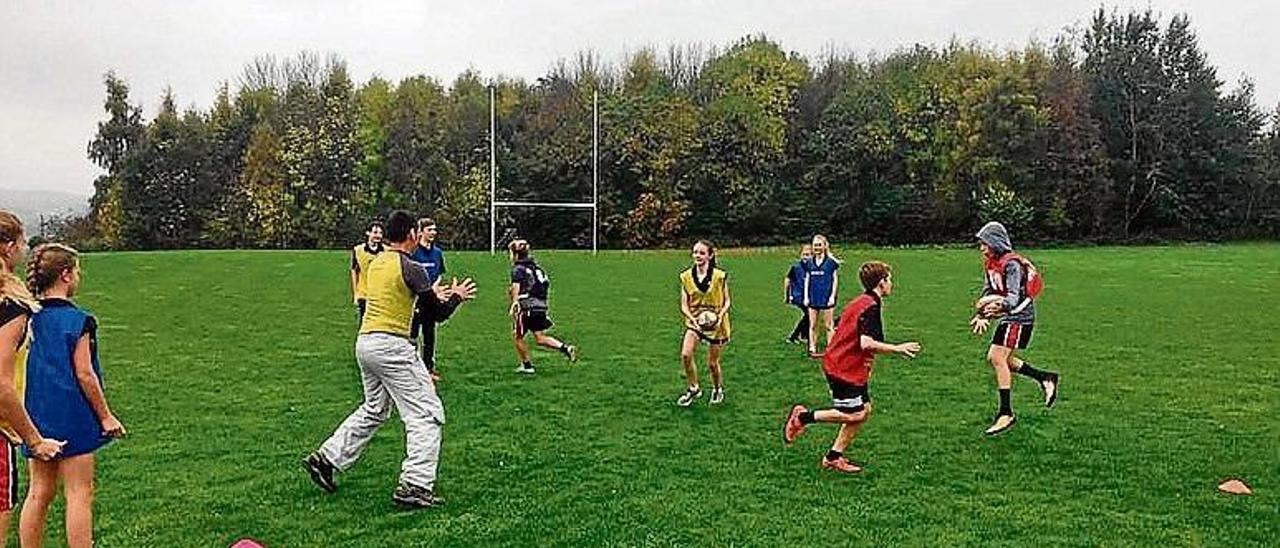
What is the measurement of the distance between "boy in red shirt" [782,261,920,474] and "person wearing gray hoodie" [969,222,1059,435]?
1.47 m

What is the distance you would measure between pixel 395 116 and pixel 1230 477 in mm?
59856

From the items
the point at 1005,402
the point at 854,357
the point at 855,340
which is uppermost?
the point at 855,340

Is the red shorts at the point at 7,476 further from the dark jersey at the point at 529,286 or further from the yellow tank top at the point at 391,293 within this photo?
the dark jersey at the point at 529,286

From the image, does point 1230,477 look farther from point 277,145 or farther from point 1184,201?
point 277,145

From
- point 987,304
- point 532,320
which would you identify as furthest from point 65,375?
point 532,320

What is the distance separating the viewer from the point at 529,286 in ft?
40.0

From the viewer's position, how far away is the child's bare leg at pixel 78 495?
5.08 m

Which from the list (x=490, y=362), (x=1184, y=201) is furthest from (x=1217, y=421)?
(x=1184, y=201)

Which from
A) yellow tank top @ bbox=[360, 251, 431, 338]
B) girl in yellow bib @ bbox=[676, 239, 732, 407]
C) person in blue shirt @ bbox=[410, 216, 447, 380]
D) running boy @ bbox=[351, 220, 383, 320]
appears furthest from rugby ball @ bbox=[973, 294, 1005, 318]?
running boy @ bbox=[351, 220, 383, 320]

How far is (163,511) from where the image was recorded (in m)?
6.78

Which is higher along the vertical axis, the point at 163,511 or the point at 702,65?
the point at 702,65

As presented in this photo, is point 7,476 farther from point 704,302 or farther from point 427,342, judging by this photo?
point 427,342

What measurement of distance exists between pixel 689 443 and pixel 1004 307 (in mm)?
2674

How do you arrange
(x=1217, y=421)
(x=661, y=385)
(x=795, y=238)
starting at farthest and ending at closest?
(x=795, y=238)
(x=661, y=385)
(x=1217, y=421)
